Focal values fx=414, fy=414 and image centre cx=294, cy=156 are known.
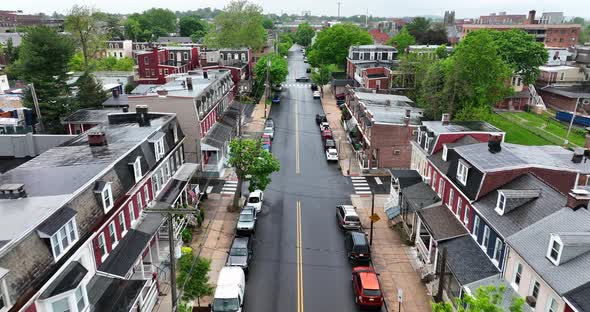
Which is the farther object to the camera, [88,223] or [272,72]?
[272,72]

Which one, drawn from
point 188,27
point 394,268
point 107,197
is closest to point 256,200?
point 394,268

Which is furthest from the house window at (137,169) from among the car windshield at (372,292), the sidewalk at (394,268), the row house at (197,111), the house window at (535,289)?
the house window at (535,289)

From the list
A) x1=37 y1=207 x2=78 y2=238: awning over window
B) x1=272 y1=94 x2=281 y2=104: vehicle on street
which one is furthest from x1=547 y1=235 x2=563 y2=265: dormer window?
x1=272 y1=94 x2=281 y2=104: vehicle on street

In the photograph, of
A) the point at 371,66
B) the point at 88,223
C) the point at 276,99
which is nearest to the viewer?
the point at 88,223

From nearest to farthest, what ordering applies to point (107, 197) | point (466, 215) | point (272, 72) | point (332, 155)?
point (107, 197)
point (466, 215)
point (332, 155)
point (272, 72)

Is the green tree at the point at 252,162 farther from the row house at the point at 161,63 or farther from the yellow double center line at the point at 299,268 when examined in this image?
the row house at the point at 161,63

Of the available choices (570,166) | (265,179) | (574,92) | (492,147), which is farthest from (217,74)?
(574,92)

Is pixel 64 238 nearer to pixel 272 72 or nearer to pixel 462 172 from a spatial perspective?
pixel 462 172
